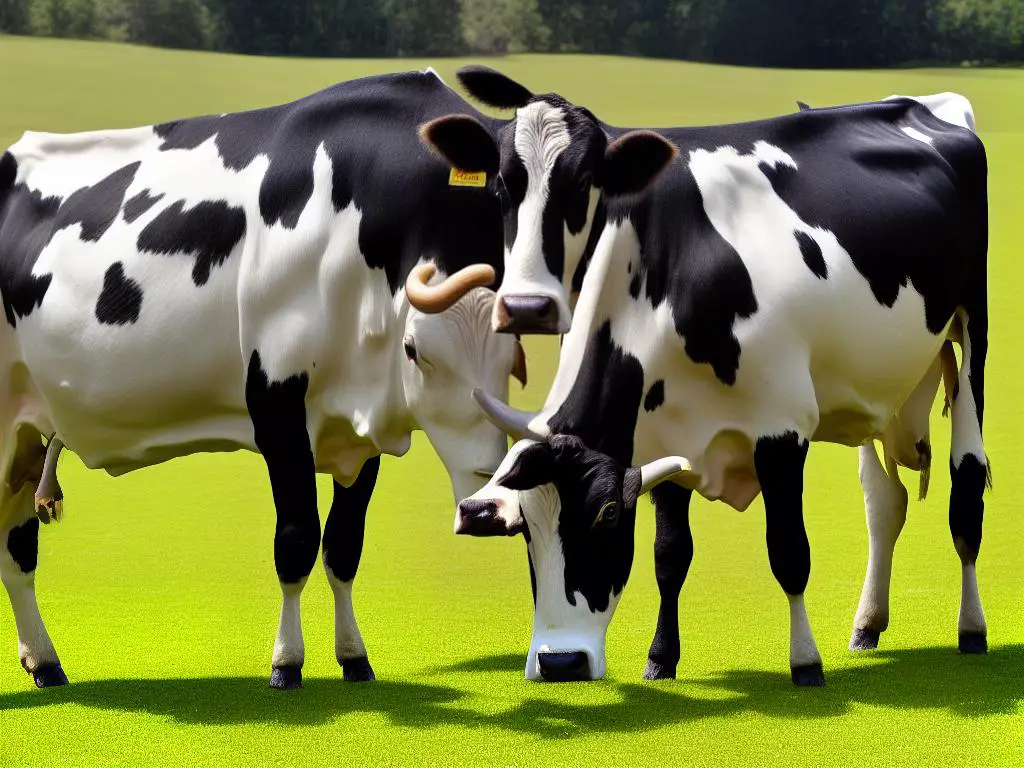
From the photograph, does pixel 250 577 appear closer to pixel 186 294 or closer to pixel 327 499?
pixel 327 499

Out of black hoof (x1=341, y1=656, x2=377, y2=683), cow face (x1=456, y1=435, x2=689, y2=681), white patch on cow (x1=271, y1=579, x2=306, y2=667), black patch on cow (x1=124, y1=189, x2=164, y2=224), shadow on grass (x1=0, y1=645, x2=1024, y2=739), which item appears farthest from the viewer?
black patch on cow (x1=124, y1=189, x2=164, y2=224)

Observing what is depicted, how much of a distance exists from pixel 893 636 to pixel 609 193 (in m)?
3.26

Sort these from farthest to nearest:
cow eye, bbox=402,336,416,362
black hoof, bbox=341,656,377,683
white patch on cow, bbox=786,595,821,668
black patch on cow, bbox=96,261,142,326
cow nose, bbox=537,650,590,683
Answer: black hoof, bbox=341,656,377,683, black patch on cow, bbox=96,261,142,326, cow eye, bbox=402,336,416,362, white patch on cow, bbox=786,595,821,668, cow nose, bbox=537,650,590,683

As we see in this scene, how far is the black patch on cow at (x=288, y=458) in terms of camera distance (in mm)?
7746

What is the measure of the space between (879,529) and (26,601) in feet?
14.8

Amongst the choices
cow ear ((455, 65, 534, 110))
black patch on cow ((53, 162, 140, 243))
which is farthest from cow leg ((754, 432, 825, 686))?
black patch on cow ((53, 162, 140, 243))

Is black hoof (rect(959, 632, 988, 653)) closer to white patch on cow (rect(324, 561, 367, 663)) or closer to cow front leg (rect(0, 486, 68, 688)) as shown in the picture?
white patch on cow (rect(324, 561, 367, 663))

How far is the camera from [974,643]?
27.8ft

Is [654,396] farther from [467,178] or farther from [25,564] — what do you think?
[25,564]

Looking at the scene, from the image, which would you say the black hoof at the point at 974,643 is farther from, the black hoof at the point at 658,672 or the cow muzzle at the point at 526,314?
the cow muzzle at the point at 526,314

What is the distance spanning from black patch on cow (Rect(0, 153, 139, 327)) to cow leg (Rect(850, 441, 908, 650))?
13.9 ft

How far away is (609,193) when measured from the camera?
734 centimetres

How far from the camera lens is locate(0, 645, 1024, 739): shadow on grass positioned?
715 cm

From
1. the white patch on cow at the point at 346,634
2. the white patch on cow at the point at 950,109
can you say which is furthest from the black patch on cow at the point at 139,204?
the white patch on cow at the point at 950,109
